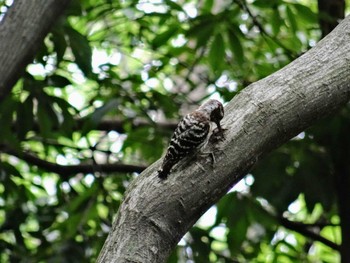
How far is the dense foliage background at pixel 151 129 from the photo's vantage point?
445 centimetres

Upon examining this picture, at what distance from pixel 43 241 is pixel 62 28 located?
1.42 metres

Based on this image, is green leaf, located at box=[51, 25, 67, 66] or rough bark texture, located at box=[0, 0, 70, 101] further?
green leaf, located at box=[51, 25, 67, 66]

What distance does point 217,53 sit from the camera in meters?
4.61

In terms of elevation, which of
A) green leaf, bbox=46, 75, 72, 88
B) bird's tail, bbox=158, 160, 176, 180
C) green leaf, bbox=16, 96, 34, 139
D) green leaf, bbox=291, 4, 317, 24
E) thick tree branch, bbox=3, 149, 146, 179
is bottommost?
bird's tail, bbox=158, 160, 176, 180

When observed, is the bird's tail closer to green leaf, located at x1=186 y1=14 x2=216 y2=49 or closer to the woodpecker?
the woodpecker

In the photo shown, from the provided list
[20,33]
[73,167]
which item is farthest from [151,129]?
[20,33]

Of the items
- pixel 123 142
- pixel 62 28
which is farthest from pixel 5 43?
pixel 123 142

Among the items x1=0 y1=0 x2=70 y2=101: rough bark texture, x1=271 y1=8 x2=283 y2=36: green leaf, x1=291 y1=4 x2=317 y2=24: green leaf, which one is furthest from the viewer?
x1=271 y1=8 x2=283 y2=36: green leaf

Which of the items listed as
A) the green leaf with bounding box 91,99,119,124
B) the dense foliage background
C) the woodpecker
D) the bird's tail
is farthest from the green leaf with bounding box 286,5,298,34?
→ the bird's tail

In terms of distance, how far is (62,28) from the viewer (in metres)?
4.20

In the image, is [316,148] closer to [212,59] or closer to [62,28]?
[212,59]

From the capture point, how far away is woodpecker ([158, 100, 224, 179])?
88.0 inches

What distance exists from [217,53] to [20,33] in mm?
1546

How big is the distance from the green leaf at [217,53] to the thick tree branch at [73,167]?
2.51 feet
